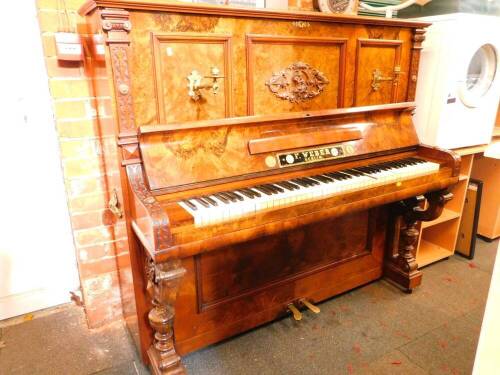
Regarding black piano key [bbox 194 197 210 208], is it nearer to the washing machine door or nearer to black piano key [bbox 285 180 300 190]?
black piano key [bbox 285 180 300 190]

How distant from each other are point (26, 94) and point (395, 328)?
2.18 m

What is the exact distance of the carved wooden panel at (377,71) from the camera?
1872 millimetres

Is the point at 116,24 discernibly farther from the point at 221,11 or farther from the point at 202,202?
the point at 202,202

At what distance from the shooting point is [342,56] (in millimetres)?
1799

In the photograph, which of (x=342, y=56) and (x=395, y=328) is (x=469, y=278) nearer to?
(x=395, y=328)

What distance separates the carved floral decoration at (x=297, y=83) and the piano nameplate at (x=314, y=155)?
9.9 inches

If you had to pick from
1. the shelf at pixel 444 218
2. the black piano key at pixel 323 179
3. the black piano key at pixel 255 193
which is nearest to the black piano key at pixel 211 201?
the black piano key at pixel 255 193

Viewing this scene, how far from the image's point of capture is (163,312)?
145cm

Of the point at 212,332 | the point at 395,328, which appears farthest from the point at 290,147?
the point at 395,328

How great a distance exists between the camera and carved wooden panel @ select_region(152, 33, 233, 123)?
139cm

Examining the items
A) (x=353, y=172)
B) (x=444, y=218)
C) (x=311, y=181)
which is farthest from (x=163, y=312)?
(x=444, y=218)

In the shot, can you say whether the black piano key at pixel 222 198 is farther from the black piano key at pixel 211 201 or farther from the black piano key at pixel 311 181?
the black piano key at pixel 311 181

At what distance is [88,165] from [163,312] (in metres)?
0.80

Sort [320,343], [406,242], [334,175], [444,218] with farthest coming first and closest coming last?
[444,218] → [406,242] → [320,343] → [334,175]
